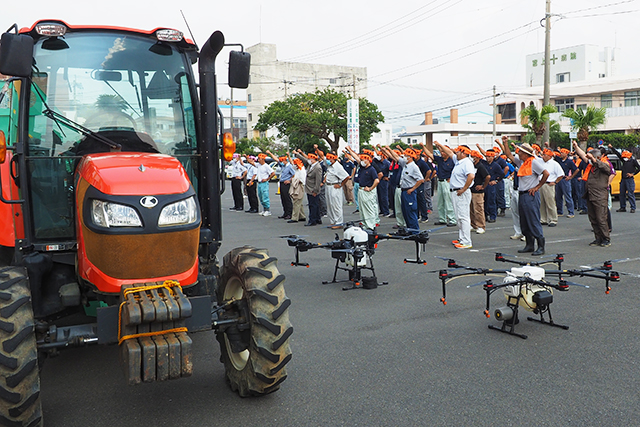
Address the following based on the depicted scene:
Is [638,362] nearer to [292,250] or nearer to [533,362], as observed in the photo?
[533,362]

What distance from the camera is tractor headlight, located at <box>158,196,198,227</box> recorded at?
368 centimetres

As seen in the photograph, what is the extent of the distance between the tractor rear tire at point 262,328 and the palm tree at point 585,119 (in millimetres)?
36501

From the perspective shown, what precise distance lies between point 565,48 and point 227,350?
8324cm

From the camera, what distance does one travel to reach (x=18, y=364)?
3.38 meters

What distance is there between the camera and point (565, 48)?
76938mm

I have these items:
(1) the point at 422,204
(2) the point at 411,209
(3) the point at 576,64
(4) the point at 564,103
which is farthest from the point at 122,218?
(3) the point at 576,64

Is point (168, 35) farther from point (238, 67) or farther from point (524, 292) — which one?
point (524, 292)

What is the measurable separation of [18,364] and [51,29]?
2.43 meters

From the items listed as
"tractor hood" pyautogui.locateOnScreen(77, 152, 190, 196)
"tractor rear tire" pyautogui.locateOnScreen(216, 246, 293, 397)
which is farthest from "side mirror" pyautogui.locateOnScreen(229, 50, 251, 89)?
"tractor rear tire" pyautogui.locateOnScreen(216, 246, 293, 397)

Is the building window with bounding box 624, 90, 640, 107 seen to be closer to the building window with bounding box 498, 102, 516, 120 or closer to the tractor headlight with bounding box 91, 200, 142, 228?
the building window with bounding box 498, 102, 516, 120

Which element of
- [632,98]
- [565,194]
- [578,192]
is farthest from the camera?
[632,98]

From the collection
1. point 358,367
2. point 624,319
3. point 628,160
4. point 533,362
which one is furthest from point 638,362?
point 628,160

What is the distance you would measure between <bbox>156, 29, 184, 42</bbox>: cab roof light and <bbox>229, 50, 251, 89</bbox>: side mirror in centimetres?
45

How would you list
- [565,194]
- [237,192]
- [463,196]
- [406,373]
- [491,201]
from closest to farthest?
1. [406,373]
2. [463,196]
3. [491,201]
4. [565,194]
5. [237,192]
